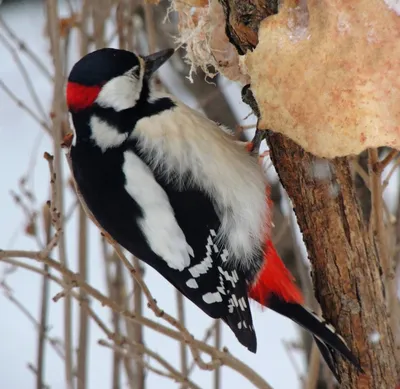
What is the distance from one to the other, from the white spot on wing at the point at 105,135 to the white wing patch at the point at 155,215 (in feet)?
0.15

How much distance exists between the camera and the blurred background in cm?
240

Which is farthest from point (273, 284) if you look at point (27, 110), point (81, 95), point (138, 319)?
point (27, 110)

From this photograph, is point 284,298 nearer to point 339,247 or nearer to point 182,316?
point 339,247

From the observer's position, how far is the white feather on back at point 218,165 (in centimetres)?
179

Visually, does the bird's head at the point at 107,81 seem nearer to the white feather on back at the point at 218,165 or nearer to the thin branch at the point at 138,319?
the white feather on back at the point at 218,165

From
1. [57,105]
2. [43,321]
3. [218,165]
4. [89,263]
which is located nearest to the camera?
[218,165]

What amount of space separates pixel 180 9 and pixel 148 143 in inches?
14.0

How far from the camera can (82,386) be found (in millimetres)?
2271

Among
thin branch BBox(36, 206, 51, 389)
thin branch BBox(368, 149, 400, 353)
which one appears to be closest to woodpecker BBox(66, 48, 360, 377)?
thin branch BBox(368, 149, 400, 353)

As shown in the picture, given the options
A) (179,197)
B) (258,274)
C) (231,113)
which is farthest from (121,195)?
(231,113)

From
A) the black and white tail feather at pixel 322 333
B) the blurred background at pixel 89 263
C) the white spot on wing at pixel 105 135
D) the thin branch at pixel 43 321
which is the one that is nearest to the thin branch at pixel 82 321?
the blurred background at pixel 89 263

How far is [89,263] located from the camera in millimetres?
3793

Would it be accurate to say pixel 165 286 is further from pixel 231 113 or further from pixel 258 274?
pixel 258 274

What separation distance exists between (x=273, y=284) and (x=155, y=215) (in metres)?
0.36
